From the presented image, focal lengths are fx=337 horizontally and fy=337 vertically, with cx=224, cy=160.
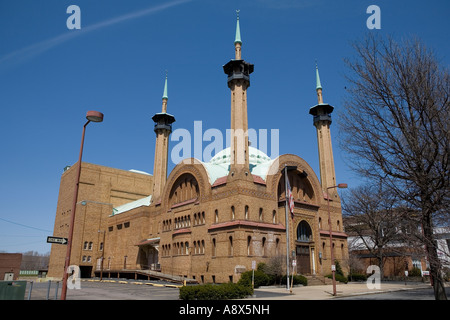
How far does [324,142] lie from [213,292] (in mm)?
34834

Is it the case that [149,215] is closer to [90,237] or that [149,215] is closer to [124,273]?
[124,273]

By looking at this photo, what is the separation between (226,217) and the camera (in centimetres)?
3538

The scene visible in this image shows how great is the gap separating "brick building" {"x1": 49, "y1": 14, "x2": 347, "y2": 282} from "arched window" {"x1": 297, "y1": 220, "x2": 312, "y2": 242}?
0.40ft

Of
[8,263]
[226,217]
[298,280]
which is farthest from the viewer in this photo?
→ [8,263]

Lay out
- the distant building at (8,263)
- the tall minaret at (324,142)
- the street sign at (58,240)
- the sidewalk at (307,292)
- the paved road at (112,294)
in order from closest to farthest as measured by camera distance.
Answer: the street sign at (58,240), the paved road at (112,294), the sidewalk at (307,292), the distant building at (8,263), the tall minaret at (324,142)

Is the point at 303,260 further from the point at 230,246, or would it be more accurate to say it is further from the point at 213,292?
the point at 213,292

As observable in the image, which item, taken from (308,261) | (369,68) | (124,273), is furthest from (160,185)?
(369,68)

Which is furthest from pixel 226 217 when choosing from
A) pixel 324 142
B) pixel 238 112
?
pixel 324 142

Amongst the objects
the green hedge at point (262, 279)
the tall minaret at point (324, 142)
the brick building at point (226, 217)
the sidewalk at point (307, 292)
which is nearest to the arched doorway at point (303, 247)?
the brick building at point (226, 217)

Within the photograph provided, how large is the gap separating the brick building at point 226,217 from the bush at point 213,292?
34.4 ft

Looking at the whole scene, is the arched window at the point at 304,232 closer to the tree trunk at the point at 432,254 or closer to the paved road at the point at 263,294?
the paved road at the point at 263,294

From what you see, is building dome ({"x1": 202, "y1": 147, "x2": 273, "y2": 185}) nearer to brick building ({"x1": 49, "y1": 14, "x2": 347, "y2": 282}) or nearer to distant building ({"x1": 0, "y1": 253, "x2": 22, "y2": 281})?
brick building ({"x1": 49, "y1": 14, "x2": 347, "y2": 282})

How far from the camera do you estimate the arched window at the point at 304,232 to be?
130 feet

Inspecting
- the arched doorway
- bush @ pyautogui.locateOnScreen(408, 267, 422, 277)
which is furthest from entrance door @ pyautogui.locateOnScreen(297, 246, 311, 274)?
bush @ pyautogui.locateOnScreen(408, 267, 422, 277)
